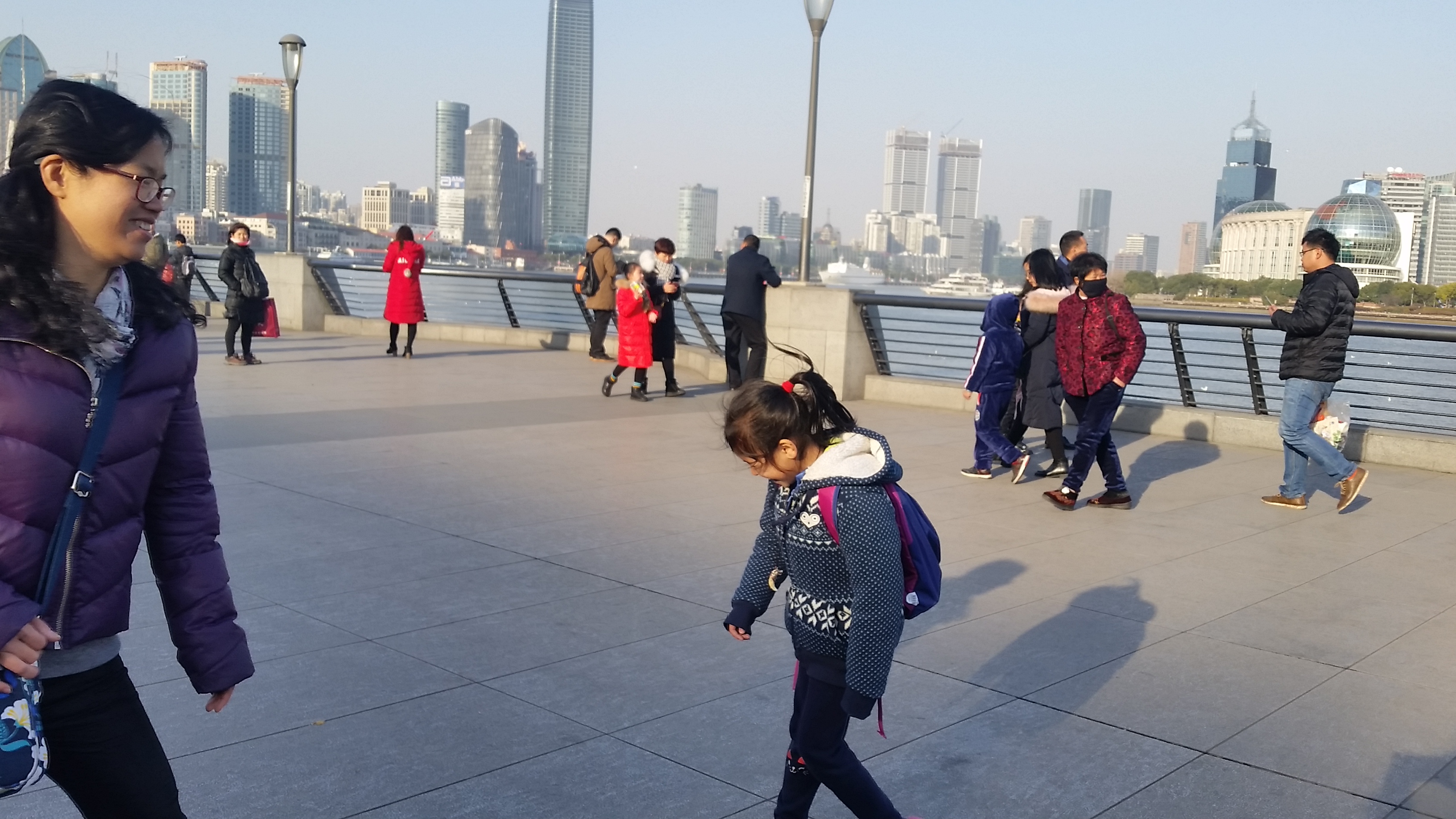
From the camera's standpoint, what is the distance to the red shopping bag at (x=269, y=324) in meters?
14.2

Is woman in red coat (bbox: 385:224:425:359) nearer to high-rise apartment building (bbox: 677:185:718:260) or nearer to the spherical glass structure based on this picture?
the spherical glass structure

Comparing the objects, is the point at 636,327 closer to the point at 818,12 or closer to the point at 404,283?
the point at 818,12

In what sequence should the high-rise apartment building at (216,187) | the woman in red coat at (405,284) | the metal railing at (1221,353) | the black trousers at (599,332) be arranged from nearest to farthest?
the metal railing at (1221,353) → the woman in red coat at (405,284) → the black trousers at (599,332) → the high-rise apartment building at (216,187)

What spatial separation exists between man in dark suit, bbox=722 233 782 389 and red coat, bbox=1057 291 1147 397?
16.1 feet

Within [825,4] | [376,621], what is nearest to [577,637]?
[376,621]

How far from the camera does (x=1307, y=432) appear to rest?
7523mm

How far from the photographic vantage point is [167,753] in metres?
3.60

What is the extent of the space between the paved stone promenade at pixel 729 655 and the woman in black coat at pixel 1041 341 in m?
0.51

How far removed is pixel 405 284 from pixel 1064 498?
9.85 metres

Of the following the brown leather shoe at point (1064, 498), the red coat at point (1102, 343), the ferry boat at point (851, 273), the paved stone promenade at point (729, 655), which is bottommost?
the paved stone promenade at point (729, 655)

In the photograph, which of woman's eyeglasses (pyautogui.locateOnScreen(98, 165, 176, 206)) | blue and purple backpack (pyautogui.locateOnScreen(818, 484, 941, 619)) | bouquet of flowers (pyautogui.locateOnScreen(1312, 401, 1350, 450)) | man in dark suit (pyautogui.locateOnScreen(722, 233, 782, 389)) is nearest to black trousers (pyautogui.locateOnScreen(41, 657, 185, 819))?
woman's eyeglasses (pyautogui.locateOnScreen(98, 165, 176, 206))

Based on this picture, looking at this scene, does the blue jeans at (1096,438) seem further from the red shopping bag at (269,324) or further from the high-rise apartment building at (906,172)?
the high-rise apartment building at (906,172)

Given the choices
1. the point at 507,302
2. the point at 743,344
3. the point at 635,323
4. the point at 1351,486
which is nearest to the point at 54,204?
the point at 1351,486

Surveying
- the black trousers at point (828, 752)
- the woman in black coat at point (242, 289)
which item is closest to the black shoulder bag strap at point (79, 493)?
the black trousers at point (828, 752)
